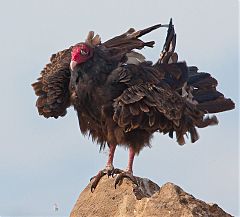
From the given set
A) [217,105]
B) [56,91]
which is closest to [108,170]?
[56,91]

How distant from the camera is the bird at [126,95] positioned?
720 cm

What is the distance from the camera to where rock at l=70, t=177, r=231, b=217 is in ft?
17.3

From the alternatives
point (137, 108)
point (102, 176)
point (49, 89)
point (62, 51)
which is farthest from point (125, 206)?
point (62, 51)

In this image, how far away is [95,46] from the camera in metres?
7.63

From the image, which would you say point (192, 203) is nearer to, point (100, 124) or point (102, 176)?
point (102, 176)

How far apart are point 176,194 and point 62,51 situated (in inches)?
140

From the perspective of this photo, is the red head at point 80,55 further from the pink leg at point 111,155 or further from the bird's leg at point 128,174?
the bird's leg at point 128,174

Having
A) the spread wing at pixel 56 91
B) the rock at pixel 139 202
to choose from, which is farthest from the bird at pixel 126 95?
the rock at pixel 139 202

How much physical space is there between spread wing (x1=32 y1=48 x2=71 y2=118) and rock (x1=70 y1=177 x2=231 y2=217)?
1.37 metres

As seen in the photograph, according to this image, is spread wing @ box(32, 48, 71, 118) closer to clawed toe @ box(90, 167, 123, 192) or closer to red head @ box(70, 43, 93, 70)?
red head @ box(70, 43, 93, 70)

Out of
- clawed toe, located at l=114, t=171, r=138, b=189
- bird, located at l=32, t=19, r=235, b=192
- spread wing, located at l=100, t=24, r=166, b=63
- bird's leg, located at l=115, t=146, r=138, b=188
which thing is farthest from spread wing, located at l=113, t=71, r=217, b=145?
clawed toe, located at l=114, t=171, r=138, b=189

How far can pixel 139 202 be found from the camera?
567cm

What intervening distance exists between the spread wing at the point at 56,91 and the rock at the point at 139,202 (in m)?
1.37

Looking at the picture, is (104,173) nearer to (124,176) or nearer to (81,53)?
(124,176)
